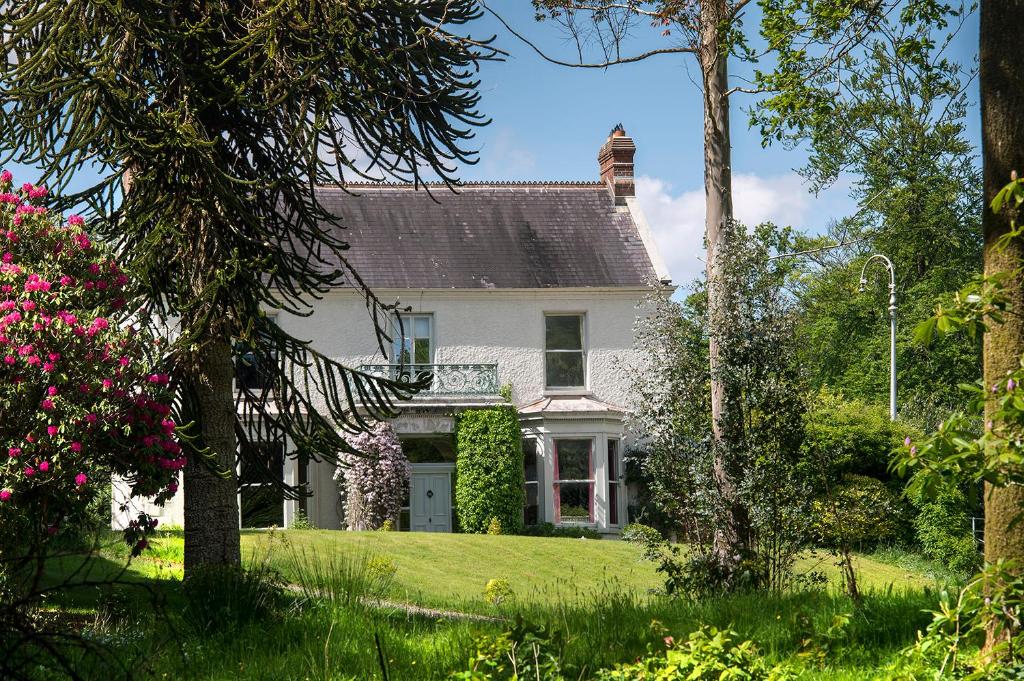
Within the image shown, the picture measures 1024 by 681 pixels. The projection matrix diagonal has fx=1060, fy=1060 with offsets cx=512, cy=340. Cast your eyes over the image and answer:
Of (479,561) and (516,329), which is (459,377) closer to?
(516,329)

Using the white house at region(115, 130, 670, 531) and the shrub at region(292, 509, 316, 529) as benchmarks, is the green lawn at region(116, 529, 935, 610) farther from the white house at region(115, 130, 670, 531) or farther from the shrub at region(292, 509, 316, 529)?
the white house at region(115, 130, 670, 531)

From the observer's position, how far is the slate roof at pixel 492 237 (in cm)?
2719

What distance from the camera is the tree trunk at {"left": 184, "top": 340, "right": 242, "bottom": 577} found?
10312 millimetres

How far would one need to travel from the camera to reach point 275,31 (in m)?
9.70

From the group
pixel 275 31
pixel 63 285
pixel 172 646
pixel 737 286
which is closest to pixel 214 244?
pixel 63 285

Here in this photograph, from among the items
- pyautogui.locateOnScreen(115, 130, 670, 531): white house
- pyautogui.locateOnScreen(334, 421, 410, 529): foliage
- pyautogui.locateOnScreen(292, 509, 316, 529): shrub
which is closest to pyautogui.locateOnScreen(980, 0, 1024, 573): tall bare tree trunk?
pyautogui.locateOnScreen(334, 421, 410, 529): foliage

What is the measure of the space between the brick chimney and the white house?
882 mm

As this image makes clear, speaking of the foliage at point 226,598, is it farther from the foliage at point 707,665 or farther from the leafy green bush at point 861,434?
the leafy green bush at point 861,434

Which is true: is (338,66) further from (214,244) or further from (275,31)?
(214,244)

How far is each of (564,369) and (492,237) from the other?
4.03 metres

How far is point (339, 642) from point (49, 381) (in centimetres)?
345

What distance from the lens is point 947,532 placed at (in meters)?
20.9

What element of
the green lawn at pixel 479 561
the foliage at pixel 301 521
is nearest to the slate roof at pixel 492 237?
the foliage at pixel 301 521

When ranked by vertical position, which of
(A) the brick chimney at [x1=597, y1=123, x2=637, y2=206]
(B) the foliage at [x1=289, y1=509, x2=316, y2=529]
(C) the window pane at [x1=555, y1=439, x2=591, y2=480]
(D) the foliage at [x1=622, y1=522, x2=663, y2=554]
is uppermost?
(A) the brick chimney at [x1=597, y1=123, x2=637, y2=206]
